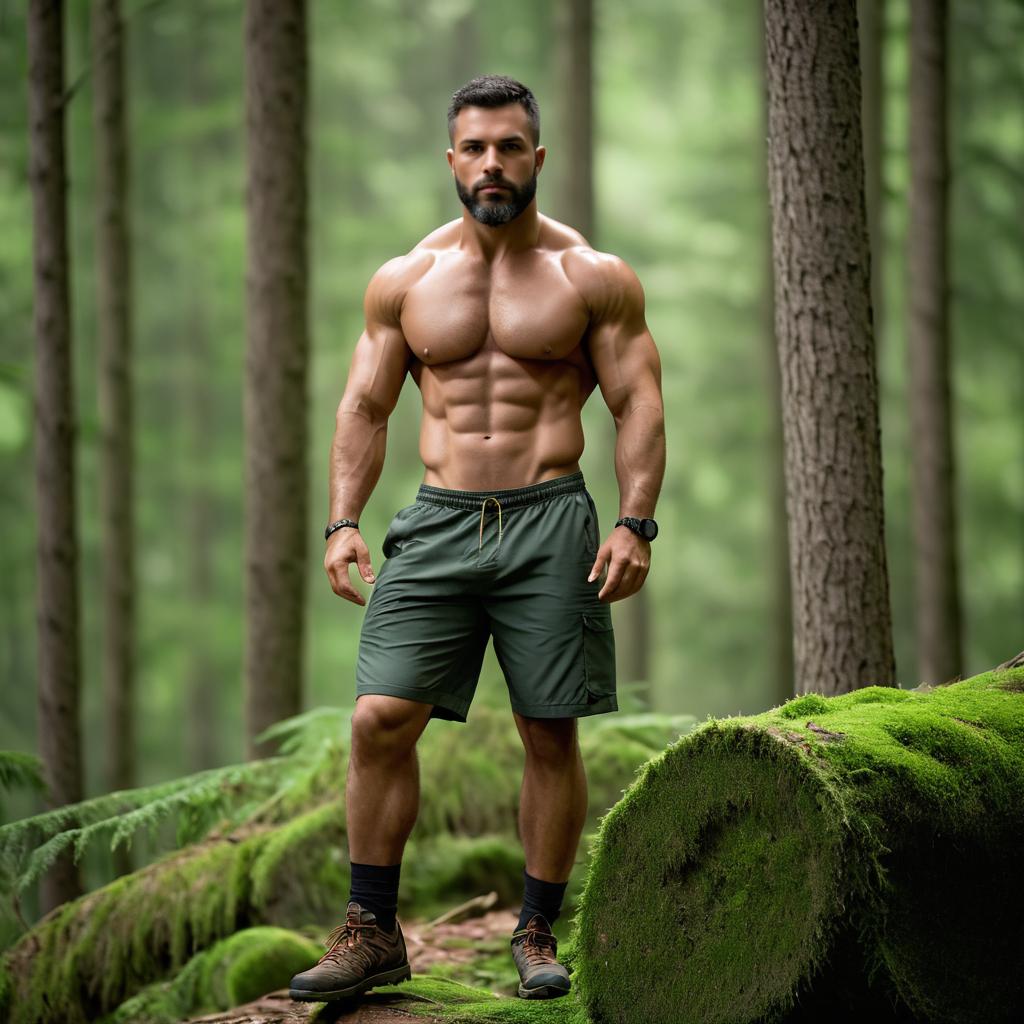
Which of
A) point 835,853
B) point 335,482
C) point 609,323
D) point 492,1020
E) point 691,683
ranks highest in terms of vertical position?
point 609,323

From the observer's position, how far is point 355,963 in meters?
3.78

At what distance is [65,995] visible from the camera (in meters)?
5.22

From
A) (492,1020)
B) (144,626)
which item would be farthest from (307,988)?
(144,626)

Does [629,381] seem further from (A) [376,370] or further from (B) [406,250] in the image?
(B) [406,250]

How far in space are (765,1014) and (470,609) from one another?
4.90 feet

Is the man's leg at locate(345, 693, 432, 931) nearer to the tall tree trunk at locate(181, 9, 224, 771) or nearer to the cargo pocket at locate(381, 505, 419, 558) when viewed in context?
the cargo pocket at locate(381, 505, 419, 558)

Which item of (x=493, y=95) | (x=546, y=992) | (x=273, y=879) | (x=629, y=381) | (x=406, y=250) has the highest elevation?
(x=406, y=250)

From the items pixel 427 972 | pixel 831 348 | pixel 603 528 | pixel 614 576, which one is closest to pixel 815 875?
pixel 614 576

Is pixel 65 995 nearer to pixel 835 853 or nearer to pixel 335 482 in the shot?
pixel 335 482

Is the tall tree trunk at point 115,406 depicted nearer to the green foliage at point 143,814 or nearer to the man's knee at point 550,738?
the green foliage at point 143,814

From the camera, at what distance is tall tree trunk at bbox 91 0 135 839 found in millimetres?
10938

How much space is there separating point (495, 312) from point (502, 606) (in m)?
0.91

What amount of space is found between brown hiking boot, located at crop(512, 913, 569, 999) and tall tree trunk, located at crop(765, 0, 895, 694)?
1564mm

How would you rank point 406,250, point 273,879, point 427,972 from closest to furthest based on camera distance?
point 427,972 < point 273,879 < point 406,250
